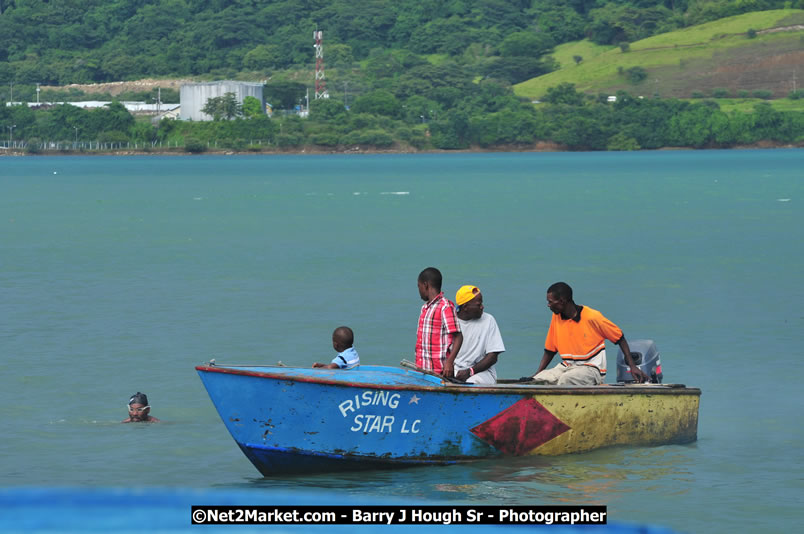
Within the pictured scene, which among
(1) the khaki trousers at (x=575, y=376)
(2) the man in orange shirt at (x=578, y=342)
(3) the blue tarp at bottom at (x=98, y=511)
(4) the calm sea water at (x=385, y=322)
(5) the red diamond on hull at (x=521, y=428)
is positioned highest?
(3) the blue tarp at bottom at (x=98, y=511)

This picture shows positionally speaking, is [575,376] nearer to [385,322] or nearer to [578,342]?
[578,342]

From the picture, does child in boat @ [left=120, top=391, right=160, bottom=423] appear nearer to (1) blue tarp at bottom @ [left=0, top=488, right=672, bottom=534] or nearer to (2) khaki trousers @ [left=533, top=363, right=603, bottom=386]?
(2) khaki trousers @ [left=533, top=363, right=603, bottom=386]

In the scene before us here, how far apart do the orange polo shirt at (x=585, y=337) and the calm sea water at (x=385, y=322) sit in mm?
1021

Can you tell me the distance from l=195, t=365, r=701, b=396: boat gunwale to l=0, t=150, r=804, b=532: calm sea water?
0.76 metres

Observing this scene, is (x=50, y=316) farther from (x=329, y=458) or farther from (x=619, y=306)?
(x=329, y=458)

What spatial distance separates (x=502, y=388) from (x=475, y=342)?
606 millimetres

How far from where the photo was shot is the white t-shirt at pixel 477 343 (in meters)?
12.4

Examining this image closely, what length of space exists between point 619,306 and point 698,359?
26.5ft

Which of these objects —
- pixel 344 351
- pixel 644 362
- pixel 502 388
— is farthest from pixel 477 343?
pixel 644 362

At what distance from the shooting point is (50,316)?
26859mm

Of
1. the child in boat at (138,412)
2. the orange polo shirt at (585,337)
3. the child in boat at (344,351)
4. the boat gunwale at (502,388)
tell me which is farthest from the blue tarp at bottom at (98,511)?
the child in boat at (138,412)

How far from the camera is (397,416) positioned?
463 inches

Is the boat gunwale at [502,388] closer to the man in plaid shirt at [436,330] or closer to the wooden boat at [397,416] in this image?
the wooden boat at [397,416]

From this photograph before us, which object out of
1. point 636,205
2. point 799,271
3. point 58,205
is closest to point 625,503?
point 799,271
